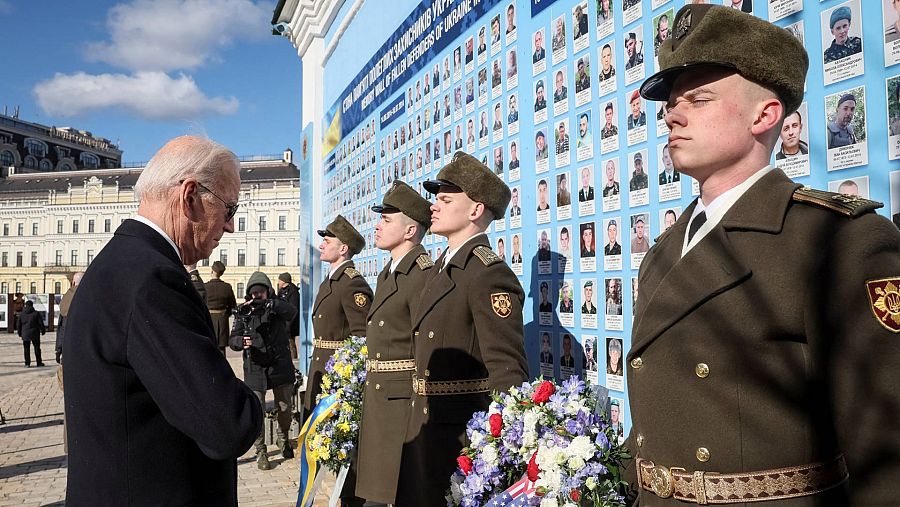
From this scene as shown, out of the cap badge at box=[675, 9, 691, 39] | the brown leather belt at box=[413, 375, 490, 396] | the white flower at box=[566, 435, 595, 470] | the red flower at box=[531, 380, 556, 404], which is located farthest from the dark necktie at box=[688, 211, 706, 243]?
the brown leather belt at box=[413, 375, 490, 396]

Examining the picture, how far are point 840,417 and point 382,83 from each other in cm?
708

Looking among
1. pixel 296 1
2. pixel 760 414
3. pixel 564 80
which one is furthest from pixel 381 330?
pixel 296 1

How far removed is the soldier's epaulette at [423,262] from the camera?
15.9 ft

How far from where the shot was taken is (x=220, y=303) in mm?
12500

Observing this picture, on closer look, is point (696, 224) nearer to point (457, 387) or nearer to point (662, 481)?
point (662, 481)

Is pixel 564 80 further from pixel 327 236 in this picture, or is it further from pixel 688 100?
pixel 327 236

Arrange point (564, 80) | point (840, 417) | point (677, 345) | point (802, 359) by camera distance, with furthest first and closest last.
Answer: point (564, 80) < point (677, 345) < point (802, 359) < point (840, 417)

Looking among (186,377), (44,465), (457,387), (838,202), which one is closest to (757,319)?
(838,202)

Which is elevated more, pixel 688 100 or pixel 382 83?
pixel 382 83

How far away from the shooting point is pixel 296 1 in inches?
452

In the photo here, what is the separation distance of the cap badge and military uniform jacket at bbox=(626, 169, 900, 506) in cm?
45

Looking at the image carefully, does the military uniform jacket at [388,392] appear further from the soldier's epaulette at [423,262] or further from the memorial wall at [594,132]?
the memorial wall at [594,132]

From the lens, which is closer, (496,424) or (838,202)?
(838,202)

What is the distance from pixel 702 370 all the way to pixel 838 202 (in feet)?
1.61
